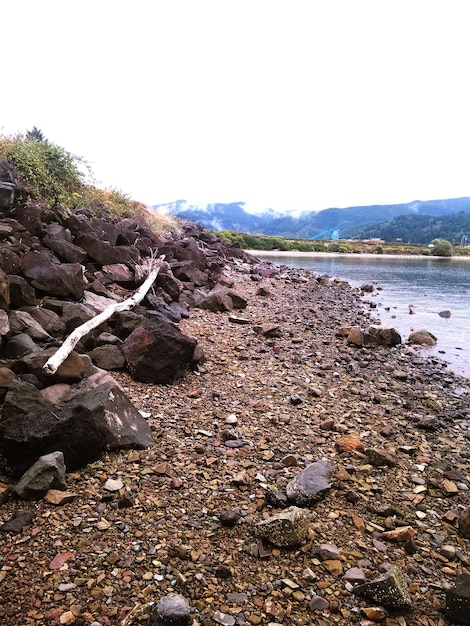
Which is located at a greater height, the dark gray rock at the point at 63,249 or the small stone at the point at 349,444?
the dark gray rock at the point at 63,249

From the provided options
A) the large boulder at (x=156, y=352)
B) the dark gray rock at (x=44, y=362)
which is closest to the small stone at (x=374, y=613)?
the dark gray rock at (x=44, y=362)

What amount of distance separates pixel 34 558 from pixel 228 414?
260 centimetres

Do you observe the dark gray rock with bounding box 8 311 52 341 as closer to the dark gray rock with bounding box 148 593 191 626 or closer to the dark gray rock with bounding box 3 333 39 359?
the dark gray rock with bounding box 3 333 39 359

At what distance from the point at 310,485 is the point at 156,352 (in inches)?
106

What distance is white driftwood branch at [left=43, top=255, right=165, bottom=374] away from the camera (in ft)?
13.2

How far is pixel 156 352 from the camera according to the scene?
5.32m

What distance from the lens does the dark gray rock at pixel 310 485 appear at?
10.7ft

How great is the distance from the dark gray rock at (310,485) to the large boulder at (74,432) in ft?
4.51

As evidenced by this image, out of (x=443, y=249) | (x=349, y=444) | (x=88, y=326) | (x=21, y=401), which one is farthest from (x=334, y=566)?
(x=443, y=249)

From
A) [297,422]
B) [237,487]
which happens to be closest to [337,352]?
[297,422]

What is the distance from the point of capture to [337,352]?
8297mm

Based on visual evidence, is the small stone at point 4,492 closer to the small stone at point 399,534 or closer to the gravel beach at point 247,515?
the gravel beach at point 247,515

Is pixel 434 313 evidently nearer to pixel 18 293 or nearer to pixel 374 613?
pixel 18 293

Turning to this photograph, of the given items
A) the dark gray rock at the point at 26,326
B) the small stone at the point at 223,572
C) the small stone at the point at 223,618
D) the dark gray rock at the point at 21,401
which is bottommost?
the small stone at the point at 223,618
